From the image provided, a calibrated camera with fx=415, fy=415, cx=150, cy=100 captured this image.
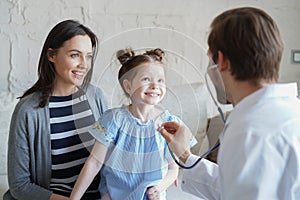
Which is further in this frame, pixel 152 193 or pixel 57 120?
pixel 57 120

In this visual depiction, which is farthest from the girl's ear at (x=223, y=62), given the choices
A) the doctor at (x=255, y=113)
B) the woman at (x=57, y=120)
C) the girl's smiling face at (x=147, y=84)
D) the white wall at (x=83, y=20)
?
the white wall at (x=83, y=20)

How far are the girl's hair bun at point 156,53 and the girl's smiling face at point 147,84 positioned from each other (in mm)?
17

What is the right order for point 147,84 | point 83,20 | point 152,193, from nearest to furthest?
point 147,84 → point 152,193 → point 83,20

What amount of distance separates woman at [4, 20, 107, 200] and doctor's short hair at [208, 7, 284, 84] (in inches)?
21.3

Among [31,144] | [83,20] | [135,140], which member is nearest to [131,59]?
[135,140]

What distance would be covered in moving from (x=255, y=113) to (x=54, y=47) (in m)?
0.69

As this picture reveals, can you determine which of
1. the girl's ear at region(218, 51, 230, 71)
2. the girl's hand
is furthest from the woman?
the girl's ear at region(218, 51, 230, 71)

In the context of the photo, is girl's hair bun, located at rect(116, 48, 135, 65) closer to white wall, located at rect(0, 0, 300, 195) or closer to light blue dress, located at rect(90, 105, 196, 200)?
light blue dress, located at rect(90, 105, 196, 200)

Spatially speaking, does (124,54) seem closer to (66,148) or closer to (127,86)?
(127,86)

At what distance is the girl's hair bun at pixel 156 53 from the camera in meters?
0.98

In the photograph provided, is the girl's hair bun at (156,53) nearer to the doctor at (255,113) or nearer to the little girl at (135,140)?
the little girl at (135,140)

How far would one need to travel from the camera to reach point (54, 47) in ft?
3.88

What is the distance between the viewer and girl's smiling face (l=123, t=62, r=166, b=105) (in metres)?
0.95

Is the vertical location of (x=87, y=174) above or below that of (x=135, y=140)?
below
